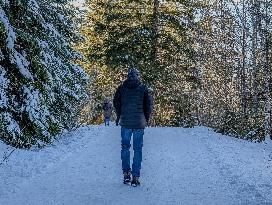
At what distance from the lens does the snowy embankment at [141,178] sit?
781 cm

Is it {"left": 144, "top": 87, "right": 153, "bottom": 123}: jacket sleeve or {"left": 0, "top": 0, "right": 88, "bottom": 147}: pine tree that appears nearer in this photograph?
{"left": 144, "top": 87, "right": 153, "bottom": 123}: jacket sleeve

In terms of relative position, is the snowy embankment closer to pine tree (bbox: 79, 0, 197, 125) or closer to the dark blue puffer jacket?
the dark blue puffer jacket

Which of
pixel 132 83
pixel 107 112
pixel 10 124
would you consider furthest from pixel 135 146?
pixel 107 112

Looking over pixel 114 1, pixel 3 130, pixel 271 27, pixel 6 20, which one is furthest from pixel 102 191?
pixel 114 1

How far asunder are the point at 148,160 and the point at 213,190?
3.95 metres

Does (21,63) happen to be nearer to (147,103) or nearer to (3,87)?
(3,87)

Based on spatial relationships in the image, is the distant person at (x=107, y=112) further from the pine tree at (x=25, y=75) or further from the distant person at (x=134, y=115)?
the distant person at (x=134, y=115)

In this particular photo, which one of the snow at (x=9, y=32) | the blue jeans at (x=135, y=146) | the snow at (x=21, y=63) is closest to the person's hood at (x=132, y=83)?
the blue jeans at (x=135, y=146)

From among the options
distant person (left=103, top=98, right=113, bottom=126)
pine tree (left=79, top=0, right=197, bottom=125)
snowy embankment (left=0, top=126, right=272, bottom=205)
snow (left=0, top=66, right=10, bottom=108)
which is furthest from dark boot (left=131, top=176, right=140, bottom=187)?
distant person (left=103, top=98, right=113, bottom=126)

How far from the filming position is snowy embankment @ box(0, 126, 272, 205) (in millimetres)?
7812

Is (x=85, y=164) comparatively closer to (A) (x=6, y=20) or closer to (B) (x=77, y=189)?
(B) (x=77, y=189)

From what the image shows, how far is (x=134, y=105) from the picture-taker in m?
9.30

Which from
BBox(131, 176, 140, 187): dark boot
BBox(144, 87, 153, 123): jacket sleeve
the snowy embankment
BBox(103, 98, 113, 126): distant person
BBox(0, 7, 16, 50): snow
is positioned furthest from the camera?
BBox(103, 98, 113, 126): distant person

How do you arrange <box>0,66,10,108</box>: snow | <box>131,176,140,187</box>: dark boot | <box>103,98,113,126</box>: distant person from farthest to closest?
<box>103,98,113,126</box>: distant person < <box>0,66,10,108</box>: snow < <box>131,176,140,187</box>: dark boot
